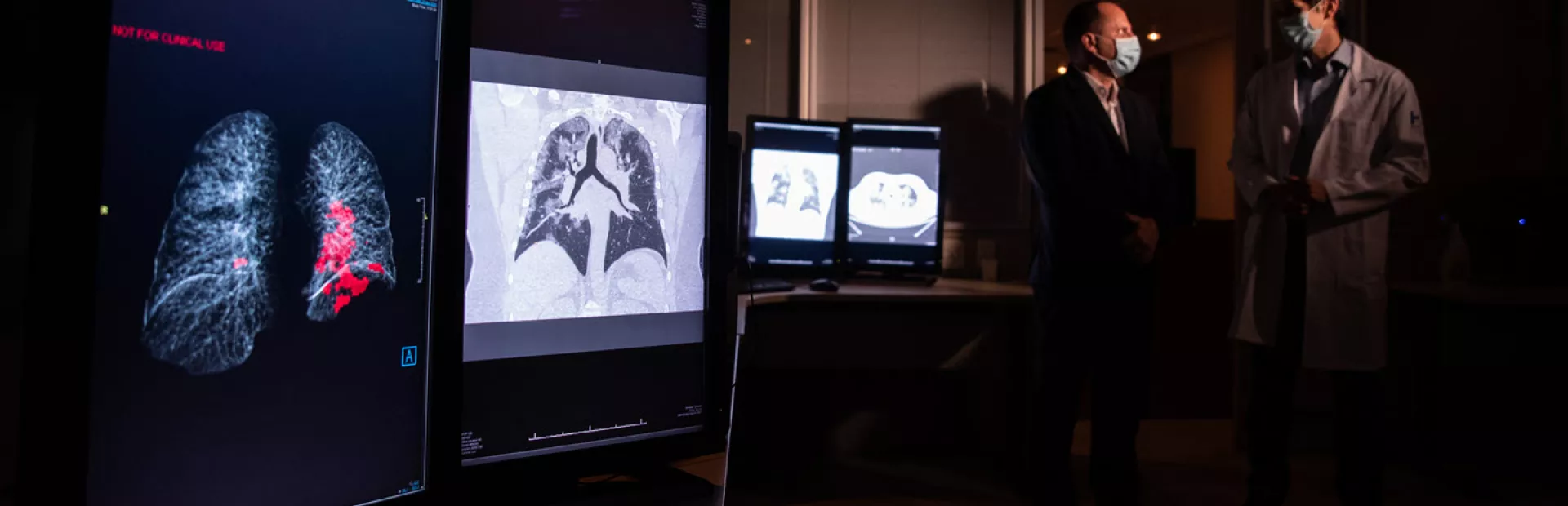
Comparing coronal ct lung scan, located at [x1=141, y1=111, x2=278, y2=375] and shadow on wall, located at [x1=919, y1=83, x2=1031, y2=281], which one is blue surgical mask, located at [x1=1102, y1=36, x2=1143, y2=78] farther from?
coronal ct lung scan, located at [x1=141, y1=111, x2=278, y2=375]

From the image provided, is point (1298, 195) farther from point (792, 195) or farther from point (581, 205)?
point (581, 205)

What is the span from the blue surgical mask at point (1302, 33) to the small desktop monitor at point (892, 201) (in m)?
1.10

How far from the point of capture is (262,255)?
61cm

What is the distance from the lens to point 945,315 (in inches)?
103

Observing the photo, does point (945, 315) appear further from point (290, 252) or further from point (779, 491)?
point (290, 252)

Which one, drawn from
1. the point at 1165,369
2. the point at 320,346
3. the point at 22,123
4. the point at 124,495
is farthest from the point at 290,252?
the point at 22,123

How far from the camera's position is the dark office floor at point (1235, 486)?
2451mm

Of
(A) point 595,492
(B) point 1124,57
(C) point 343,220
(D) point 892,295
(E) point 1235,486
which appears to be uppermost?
(B) point 1124,57

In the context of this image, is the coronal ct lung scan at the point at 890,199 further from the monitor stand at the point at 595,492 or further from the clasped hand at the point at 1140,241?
the monitor stand at the point at 595,492

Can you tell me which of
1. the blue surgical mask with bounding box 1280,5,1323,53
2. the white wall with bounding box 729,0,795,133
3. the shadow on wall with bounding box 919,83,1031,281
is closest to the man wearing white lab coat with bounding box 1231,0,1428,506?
the blue surgical mask with bounding box 1280,5,1323,53

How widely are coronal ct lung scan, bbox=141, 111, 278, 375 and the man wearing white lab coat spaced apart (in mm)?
2281

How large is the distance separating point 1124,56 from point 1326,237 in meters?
0.73

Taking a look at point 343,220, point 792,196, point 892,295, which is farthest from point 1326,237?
point 343,220

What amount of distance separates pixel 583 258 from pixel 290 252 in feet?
0.92
